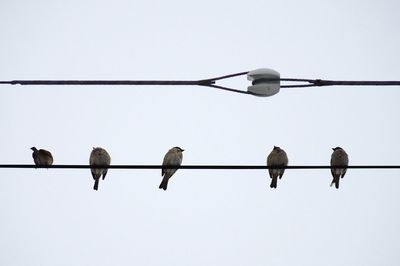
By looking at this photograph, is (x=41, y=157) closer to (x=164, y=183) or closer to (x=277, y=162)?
(x=164, y=183)

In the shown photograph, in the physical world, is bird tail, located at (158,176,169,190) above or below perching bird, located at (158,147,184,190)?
below

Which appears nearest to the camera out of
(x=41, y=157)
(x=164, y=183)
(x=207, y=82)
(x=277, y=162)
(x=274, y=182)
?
(x=207, y=82)

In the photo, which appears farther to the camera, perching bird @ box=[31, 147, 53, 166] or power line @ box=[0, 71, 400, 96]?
perching bird @ box=[31, 147, 53, 166]

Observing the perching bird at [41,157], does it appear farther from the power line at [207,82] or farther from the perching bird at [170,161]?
the power line at [207,82]

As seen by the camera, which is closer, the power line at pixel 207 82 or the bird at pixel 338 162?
the power line at pixel 207 82

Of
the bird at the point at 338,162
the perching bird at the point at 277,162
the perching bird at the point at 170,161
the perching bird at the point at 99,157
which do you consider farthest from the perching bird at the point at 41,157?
the bird at the point at 338,162

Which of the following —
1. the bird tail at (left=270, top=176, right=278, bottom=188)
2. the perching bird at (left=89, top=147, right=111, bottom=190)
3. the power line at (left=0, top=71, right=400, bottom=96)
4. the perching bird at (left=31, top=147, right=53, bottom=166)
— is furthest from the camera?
the perching bird at (left=31, top=147, right=53, bottom=166)

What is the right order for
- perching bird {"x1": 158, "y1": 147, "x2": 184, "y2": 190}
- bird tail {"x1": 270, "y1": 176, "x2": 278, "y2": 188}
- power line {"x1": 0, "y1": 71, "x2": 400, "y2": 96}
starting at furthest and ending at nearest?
1. perching bird {"x1": 158, "y1": 147, "x2": 184, "y2": 190}
2. bird tail {"x1": 270, "y1": 176, "x2": 278, "y2": 188}
3. power line {"x1": 0, "y1": 71, "x2": 400, "y2": 96}

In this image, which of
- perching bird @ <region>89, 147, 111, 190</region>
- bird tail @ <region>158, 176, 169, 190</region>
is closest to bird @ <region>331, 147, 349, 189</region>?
bird tail @ <region>158, 176, 169, 190</region>

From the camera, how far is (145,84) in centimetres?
595

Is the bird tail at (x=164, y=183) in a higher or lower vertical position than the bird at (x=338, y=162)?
lower

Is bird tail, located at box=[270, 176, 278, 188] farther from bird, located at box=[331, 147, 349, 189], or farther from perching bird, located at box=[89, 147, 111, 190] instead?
perching bird, located at box=[89, 147, 111, 190]

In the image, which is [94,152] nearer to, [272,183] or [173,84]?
[272,183]

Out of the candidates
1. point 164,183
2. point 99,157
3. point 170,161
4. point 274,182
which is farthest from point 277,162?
point 99,157
